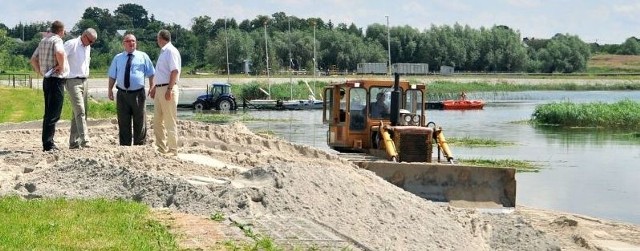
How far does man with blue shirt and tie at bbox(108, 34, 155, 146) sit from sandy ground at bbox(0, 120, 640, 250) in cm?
72

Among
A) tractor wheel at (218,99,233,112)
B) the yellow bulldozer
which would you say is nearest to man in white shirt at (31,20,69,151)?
the yellow bulldozer

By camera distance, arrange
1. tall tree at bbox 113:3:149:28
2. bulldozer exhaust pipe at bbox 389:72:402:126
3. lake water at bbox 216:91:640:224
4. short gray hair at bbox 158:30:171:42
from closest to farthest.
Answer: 1. short gray hair at bbox 158:30:171:42
2. bulldozer exhaust pipe at bbox 389:72:402:126
3. lake water at bbox 216:91:640:224
4. tall tree at bbox 113:3:149:28

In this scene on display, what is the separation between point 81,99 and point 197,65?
105 m

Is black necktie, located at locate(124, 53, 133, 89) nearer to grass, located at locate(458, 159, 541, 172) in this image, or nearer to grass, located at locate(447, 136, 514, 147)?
grass, located at locate(458, 159, 541, 172)

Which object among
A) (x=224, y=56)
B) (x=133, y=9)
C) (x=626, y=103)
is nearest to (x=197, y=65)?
(x=224, y=56)

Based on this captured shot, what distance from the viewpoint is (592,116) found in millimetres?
50656

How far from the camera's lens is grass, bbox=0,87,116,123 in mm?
26828

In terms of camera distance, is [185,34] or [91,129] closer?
[91,129]

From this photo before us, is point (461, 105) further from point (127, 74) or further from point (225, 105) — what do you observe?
point (127, 74)

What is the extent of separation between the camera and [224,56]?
4368 inches

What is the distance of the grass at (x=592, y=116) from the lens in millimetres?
50031

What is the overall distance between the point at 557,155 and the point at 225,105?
32.7 metres

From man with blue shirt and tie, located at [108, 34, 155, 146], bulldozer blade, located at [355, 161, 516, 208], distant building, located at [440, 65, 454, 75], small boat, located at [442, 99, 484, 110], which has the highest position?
man with blue shirt and tie, located at [108, 34, 155, 146]

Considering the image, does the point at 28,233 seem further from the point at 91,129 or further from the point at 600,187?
the point at 600,187
